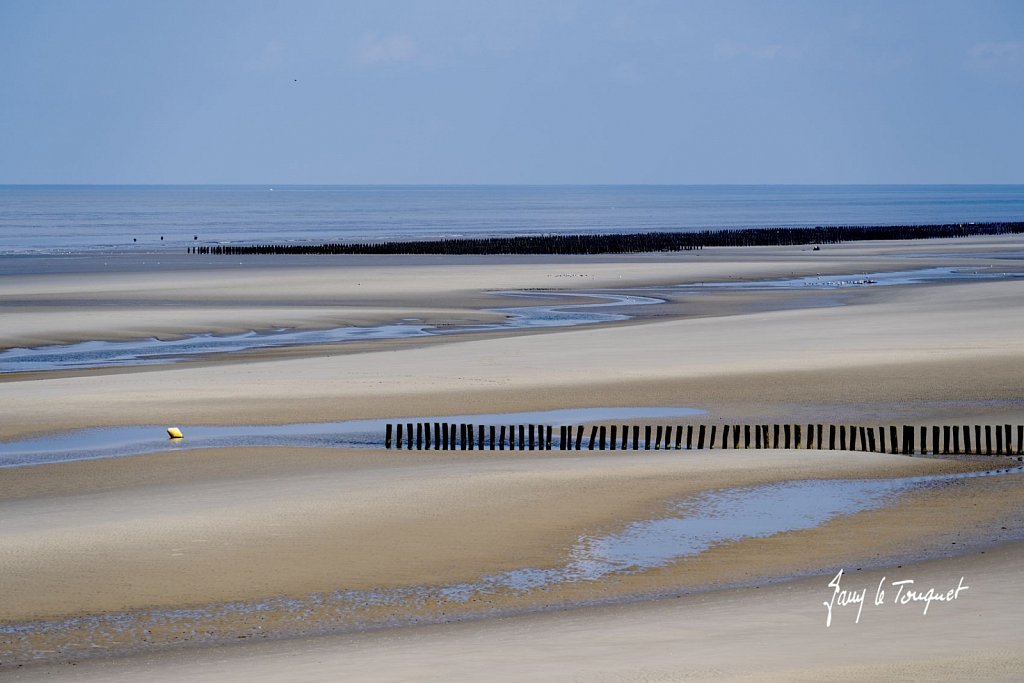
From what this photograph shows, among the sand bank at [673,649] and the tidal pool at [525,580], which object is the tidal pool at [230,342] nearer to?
the tidal pool at [525,580]

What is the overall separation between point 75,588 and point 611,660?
266 inches

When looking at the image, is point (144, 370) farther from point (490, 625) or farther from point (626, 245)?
point (626, 245)

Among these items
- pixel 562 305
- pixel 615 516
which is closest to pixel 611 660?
pixel 615 516

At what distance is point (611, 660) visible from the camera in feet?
41.0

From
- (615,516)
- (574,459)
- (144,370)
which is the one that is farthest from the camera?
(144,370)

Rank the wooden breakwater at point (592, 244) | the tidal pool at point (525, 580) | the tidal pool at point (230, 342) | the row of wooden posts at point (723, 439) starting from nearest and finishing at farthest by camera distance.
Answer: the tidal pool at point (525, 580) → the row of wooden posts at point (723, 439) → the tidal pool at point (230, 342) → the wooden breakwater at point (592, 244)

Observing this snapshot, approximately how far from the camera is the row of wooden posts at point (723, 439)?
23719mm
